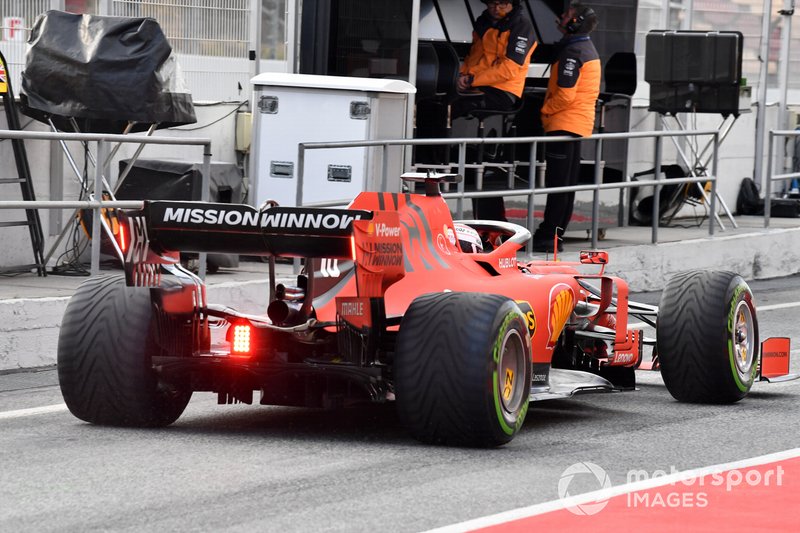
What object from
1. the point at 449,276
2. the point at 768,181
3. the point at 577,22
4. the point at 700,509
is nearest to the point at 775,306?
the point at 768,181

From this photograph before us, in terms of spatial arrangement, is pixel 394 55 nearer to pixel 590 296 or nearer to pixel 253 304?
pixel 253 304

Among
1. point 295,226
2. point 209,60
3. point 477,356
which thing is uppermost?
point 209,60

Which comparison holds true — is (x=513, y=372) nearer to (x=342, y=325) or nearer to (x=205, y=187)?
(x=342, y=325)

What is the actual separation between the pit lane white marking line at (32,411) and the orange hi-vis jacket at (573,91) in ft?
25.8

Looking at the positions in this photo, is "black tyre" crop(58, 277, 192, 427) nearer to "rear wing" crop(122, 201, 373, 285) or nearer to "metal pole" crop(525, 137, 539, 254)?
"rear wing" crop(122, 201, 373, 285)

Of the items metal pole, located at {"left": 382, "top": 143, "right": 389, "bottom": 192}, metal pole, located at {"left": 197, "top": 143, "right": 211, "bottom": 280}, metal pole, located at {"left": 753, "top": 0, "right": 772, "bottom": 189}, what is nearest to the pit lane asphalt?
metal pole, located at {"left": 197, "top": 143, "right": 211, "bottom": 280}

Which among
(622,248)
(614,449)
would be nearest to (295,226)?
(614,449)

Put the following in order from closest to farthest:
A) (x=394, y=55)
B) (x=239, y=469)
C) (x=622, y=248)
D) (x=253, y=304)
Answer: (x=239, y=469) < (x=253, y=304) < (x=394, y=55) < (x=622, y=248)

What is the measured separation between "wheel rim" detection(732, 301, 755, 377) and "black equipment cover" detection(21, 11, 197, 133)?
221 inches

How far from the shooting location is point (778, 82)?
23.9 metres

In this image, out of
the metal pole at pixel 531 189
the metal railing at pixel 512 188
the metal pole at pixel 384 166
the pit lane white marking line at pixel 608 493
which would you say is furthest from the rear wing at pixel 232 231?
the metal pole at pixel 531 189

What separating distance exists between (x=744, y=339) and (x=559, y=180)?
628 centimetres

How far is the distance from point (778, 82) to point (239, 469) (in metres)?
18.1

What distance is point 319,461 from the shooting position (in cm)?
743
